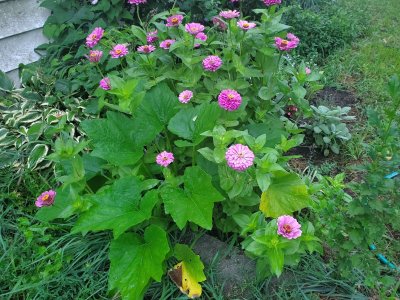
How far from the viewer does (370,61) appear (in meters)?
3.54

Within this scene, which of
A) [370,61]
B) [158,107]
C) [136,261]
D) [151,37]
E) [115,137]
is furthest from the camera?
[370,61]

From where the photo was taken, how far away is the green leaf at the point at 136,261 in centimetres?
147

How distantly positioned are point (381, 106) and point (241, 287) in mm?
1890

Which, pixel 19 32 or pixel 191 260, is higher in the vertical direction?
pixel 19 32

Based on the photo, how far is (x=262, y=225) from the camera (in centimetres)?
156

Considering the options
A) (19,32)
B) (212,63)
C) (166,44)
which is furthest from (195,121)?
(19,32)

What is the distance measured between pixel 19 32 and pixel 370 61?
9.58ft

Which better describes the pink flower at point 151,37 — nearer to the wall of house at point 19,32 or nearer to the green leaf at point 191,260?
the green leaf at point 191,260

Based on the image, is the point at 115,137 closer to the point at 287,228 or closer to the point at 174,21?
the point at 174,21

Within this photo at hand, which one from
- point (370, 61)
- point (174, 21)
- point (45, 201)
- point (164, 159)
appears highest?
point (174, 21)

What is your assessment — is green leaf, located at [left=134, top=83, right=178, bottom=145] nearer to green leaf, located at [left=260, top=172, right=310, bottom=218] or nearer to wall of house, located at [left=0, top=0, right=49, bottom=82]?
green leaf, located at [left=260, top=172, right=310, bottom=218]

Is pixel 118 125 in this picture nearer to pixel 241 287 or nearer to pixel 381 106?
pixel 241 287

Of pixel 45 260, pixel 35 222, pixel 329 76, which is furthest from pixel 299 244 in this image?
pixel 329 76

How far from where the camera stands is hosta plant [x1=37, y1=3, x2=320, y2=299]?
1.50m
